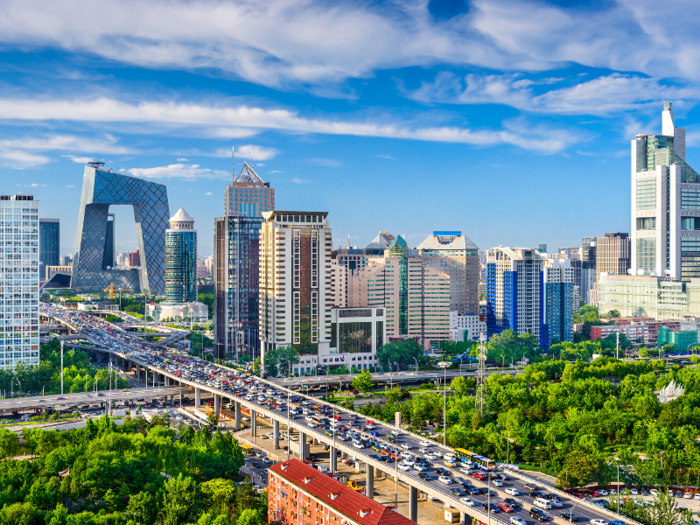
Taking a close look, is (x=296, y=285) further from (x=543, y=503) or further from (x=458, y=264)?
(x=543, y=503)

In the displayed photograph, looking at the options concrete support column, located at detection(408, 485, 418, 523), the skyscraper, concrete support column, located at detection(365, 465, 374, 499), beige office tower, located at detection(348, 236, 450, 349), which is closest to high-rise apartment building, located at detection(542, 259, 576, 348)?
beige office tower, located at detection(348, 236, 450, 349)

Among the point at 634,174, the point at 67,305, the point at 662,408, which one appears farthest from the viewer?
the point at 67,305

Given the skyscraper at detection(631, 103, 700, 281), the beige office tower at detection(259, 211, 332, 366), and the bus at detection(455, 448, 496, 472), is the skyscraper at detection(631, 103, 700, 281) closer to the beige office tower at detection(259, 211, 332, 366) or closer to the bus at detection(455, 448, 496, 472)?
the beige office tower at detection(259, 211, 332, 366)

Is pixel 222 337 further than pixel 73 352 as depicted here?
Yes

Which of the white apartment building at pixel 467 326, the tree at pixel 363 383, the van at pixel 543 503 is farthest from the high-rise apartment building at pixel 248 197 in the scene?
the van at pixel 543 503

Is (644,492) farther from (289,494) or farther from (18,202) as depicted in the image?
(18,202)

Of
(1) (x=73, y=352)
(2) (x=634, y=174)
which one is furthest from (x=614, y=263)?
(1) (x=73, y=352)

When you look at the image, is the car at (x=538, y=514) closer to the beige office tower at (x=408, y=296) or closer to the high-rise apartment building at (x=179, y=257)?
the beige office tower at (x=408, y=296)
